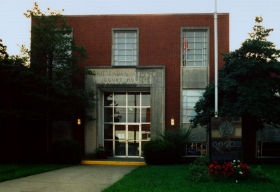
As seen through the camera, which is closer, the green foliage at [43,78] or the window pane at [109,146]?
the green foliage at [43,78]

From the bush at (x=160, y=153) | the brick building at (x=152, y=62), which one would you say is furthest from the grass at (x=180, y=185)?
the brick building at (x=152, y=62)

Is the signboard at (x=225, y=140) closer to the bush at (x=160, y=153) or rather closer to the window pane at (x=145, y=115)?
the bush at (x=160, y=153)

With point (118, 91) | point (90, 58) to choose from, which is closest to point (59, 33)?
point (90, 58)

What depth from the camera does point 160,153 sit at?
2264 centimetres

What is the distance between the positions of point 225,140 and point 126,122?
42.8ft

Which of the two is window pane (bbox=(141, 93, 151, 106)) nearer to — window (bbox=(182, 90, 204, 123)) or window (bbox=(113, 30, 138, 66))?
window (bbox=(113, 30, 138, 66))

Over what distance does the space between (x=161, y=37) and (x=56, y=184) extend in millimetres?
15068

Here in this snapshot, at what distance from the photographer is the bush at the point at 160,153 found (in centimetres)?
2266

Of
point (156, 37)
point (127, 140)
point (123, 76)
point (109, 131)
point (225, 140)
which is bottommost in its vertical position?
point (127, 140)

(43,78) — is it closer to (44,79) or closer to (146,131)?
(44,79)

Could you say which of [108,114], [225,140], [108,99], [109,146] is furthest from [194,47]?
[225,140]

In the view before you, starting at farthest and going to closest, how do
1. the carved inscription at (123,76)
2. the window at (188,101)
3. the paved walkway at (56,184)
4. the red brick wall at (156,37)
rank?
the window at (188,101)
the red brick wall at (156,37)
the carved inscription at (123,76)
the paved walkway at (56,184)

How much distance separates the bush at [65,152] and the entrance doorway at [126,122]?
4.10 m

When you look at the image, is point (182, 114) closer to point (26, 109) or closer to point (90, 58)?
point (90, 58)
